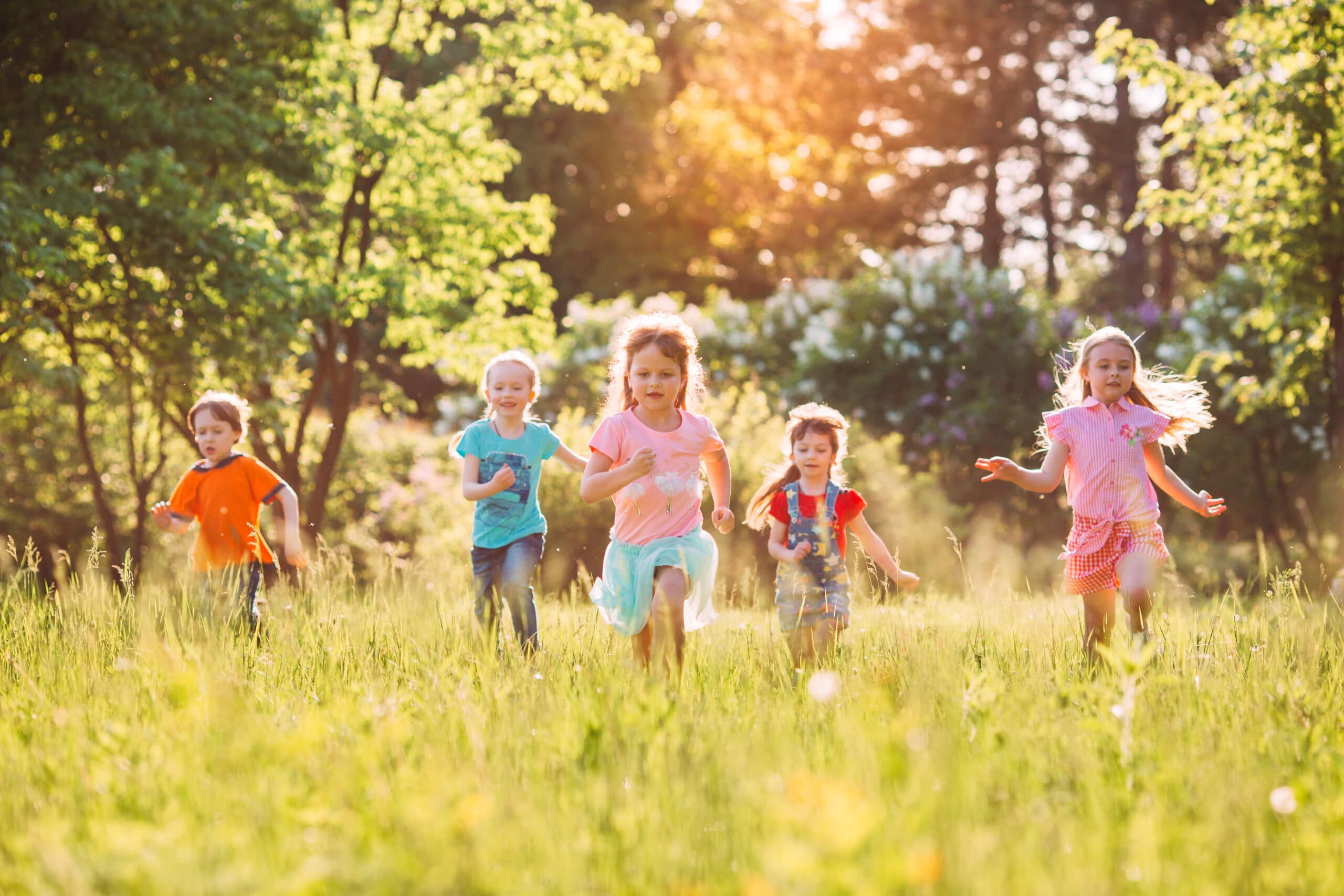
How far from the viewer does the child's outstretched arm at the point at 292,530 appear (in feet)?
17.0

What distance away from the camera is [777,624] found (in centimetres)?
547

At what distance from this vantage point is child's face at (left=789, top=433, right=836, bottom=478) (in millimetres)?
5113

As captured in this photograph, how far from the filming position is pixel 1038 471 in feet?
15.6

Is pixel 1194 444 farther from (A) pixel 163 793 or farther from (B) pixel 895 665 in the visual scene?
(A) pixel 163 793

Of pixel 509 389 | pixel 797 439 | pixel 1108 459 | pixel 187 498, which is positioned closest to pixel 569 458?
pixel 509 389

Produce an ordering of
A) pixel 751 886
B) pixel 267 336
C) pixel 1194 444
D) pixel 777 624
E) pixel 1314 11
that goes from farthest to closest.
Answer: pixel 1194 444 → pixel 267 336 → pixel 1314 11 → pixel 777 624 → pixel 751 886

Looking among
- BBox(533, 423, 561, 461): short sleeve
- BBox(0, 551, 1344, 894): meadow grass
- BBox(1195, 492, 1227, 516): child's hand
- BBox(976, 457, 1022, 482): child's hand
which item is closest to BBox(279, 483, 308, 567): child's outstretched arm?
BBox(0, 551, 1344, 894): meadow grass

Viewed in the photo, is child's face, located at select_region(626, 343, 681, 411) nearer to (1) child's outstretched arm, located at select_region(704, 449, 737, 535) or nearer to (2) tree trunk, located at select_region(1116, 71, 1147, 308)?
(1) child's outstretched arm, located at select_region(704, 449, 737, 535)

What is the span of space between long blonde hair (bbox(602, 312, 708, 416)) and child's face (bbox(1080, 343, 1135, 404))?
1.75 meters

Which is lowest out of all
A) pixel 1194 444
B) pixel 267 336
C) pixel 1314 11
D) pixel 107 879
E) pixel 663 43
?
pixel 107 879

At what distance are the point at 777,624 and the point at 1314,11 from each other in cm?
580

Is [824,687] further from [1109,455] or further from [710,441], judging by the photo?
[1109,455]

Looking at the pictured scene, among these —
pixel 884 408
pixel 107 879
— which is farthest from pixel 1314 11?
pixel 107 879

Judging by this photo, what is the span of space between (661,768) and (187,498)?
393 cm
